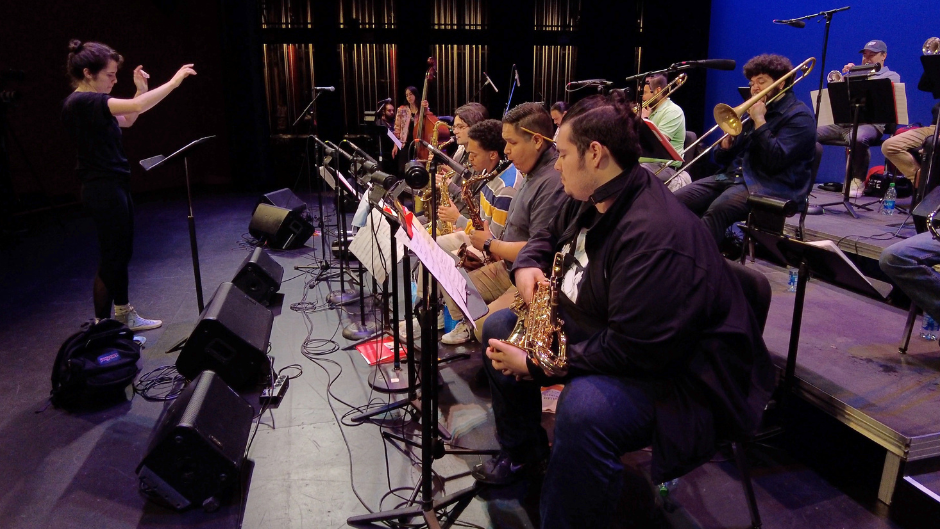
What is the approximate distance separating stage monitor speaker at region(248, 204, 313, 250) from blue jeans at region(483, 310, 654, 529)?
16.2 feet

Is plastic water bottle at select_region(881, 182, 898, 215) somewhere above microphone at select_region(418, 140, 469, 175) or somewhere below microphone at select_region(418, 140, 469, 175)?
below

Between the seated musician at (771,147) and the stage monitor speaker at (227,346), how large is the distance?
2790 millimetres

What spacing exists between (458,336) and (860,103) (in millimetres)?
4257

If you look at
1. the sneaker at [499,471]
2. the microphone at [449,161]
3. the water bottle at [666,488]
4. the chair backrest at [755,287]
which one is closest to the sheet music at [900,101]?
the chair backrest at [755,287]

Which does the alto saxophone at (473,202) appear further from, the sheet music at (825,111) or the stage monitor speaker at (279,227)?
the sheet music at (825,111)

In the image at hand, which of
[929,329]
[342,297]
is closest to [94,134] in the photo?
[342,297]

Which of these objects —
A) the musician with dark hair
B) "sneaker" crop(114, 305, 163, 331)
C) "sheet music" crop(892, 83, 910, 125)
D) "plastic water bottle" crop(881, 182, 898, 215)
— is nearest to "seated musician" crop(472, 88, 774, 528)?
the musician with dark hair

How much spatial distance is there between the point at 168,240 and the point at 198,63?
4.41 metres

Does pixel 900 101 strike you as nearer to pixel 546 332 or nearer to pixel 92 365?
pixel 546 332

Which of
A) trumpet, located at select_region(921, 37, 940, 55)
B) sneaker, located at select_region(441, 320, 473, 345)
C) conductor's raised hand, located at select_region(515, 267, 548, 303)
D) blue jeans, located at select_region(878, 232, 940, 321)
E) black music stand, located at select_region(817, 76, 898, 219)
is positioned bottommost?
sneaker, located at select_region(441, 320, 473, 345)

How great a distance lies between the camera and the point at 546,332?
2.00 meters

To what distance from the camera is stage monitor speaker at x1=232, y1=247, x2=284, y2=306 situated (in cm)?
439

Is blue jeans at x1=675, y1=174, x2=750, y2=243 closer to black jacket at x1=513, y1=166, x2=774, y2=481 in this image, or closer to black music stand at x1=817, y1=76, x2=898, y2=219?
black music stand at x1=817, y1=76, x2=898, y2=219

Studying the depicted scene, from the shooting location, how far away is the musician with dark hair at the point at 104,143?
11.6 feet
